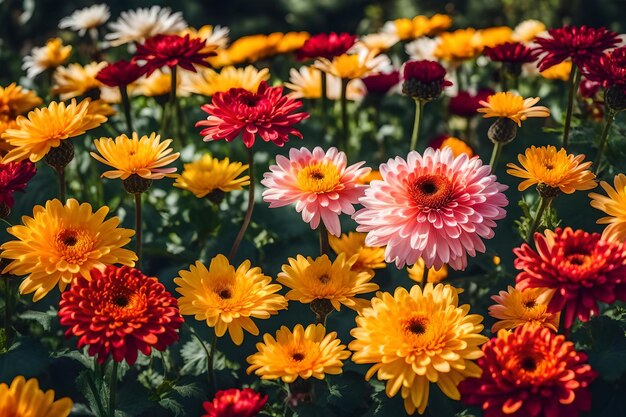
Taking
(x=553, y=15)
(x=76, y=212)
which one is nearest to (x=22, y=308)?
(x=76, y=212)

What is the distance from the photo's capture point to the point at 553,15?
13.6 ft

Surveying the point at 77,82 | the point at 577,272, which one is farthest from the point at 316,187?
the point at 77,82

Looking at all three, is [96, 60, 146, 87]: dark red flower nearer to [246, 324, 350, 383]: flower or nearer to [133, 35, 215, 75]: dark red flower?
[133, 35, 215, 75]: dark red flower

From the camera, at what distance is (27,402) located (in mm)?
1063

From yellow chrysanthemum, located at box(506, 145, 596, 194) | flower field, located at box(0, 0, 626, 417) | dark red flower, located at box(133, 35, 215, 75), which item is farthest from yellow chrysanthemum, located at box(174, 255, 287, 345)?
dark red flower, located at box(133, 35, 215, 75)

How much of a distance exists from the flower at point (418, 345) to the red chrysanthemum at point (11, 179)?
659mm

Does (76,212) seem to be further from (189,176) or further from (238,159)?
(238,159)

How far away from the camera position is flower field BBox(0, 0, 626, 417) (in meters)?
Answer: 1.15

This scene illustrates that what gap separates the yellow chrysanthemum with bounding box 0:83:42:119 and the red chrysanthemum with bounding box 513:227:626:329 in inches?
48.9

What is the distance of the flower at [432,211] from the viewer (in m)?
1.33

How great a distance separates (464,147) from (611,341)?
0.82 metres

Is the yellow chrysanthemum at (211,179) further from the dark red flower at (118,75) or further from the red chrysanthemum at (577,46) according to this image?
the red chrysanthemum at (577,46)

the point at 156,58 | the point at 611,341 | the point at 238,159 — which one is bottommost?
the point at 238,159

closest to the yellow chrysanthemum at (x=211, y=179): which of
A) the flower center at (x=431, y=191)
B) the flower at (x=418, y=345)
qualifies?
the flower center at (x=431, y=191)
